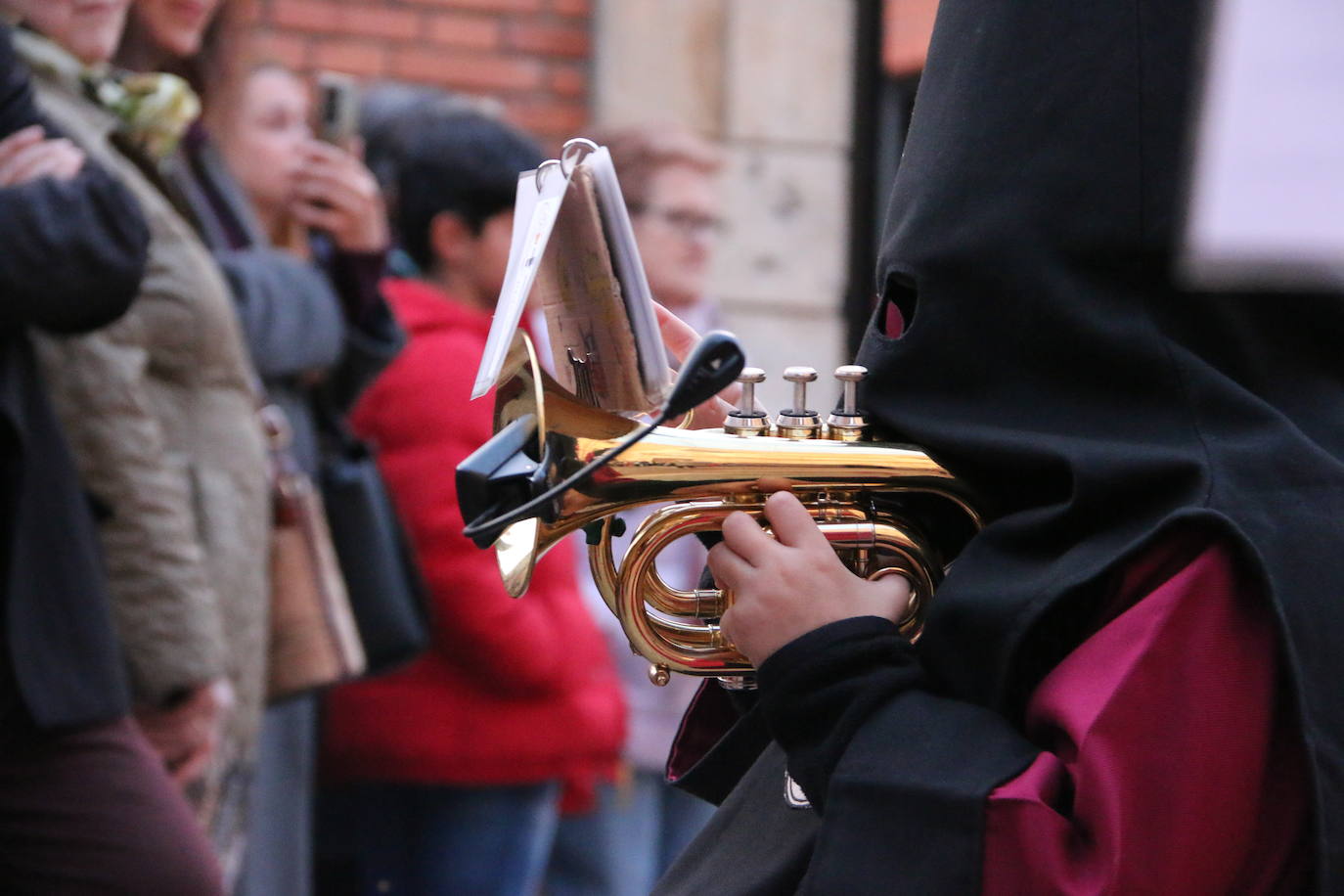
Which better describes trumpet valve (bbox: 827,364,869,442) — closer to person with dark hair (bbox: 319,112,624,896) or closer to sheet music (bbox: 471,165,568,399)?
sheet music (bbox: 471,165,568,399)

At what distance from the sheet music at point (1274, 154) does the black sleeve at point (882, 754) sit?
799mm

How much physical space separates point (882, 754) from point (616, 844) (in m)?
2.44

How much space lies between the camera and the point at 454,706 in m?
3.47

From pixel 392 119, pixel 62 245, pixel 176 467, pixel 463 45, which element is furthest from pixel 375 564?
pixel 463 45

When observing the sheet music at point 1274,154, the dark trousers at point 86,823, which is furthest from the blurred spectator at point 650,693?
the sheet music at point 1274,154

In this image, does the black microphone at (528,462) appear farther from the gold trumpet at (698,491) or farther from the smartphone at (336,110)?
the smartphone at (336,110)

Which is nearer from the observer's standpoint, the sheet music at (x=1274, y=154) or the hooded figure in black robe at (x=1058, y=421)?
the sheet music at (x=1274, y=154)

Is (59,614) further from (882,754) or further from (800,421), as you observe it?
(882,754)

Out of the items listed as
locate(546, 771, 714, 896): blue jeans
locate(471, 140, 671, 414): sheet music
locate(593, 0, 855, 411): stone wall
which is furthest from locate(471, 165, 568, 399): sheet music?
locate(593, 0, 855, 411): stone wall

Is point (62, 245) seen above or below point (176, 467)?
above

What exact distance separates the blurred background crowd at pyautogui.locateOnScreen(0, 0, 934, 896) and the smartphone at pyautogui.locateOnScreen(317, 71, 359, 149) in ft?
0.04

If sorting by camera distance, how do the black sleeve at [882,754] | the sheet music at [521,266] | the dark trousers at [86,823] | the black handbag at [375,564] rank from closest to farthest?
the black sleeve at [882,754] < the sheet music at [521,266] < the dark trousers at [86,823] < the black handbag at [375,564]

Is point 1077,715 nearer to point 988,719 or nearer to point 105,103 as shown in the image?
point 988,719

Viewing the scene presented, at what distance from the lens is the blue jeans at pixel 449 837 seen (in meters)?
3.47
